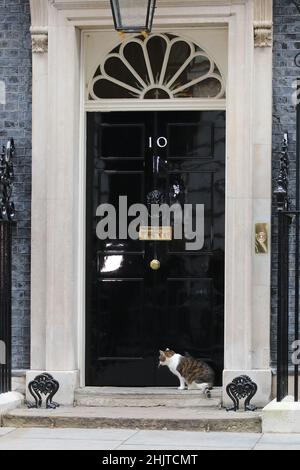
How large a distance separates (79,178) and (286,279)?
227cm

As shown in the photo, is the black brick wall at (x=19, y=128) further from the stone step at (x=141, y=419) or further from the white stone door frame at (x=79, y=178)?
the stone step at (x=141, y=419)

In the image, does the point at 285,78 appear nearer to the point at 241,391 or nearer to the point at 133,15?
the point at 133,15

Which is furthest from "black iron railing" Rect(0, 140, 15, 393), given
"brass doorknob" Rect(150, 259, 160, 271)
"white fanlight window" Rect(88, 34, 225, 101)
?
"brass doorknob" Rect(150, 259, 160, 271)

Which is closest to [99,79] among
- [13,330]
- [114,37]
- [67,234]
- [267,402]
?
[114,37]

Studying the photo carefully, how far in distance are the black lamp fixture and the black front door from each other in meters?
1.88

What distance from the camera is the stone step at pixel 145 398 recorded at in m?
10.6

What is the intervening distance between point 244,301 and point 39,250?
193 centimetres

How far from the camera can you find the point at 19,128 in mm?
11008

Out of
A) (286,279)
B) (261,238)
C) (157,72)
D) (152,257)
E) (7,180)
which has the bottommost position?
(286,279)

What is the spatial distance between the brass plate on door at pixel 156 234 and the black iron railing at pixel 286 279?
120 centimetres

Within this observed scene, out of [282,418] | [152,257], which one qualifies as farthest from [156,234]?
[282,418]

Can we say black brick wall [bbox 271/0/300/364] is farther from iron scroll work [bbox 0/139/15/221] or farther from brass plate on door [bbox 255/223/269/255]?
iron scroll work [bbox 0/139/15/221]

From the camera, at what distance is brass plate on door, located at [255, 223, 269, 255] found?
1059cm

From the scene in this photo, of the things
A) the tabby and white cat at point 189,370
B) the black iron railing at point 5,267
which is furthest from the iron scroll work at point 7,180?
the tabby and white cat at point 189,370
